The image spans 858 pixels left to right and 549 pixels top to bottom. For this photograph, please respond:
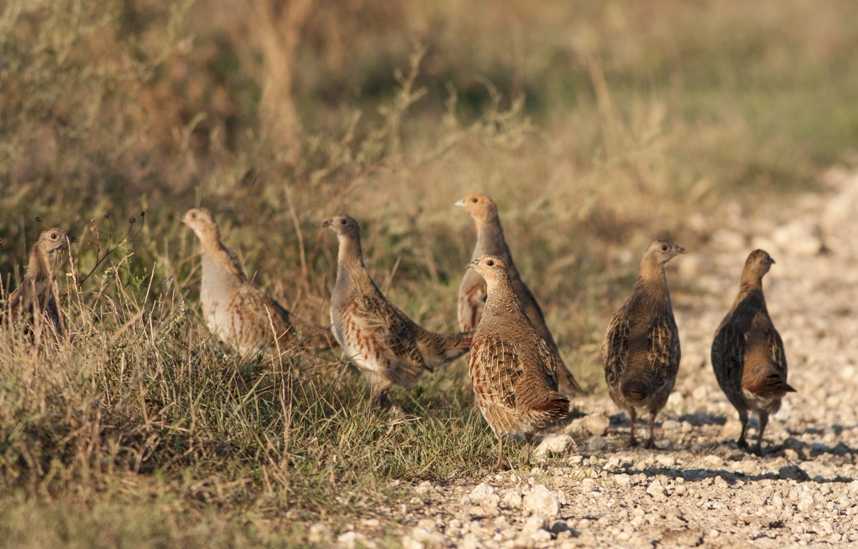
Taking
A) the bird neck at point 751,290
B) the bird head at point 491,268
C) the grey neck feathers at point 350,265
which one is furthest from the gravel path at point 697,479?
the grey neck feathers at point 350,265

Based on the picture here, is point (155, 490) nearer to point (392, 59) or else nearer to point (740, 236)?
point (740, 236)

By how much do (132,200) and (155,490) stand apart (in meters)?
4.11

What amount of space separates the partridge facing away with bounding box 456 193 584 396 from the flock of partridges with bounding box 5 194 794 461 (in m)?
0.02

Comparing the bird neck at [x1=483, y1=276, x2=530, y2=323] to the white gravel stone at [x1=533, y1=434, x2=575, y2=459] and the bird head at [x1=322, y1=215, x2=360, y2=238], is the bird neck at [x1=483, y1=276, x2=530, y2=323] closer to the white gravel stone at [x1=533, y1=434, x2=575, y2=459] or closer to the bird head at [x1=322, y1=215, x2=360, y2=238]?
the white gravel stone at [x1=533, y1=434, x2=575, y2=459]

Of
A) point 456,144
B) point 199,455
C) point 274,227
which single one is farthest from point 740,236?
point 199,455

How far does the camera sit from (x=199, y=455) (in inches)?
191

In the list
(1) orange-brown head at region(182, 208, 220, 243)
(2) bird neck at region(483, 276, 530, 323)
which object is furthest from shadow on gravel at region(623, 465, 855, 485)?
(1) orange-brown head at region(182, 208, 220, 243)

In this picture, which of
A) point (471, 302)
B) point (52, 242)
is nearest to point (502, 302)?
point (471, 302)

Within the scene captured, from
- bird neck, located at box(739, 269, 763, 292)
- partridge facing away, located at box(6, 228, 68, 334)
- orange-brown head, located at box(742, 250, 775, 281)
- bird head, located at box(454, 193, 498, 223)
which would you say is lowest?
partridge facing away, located at box(6, 228, 68, 334)

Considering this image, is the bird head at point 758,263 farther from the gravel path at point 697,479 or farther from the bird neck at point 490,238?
the bird neck at point 490,238

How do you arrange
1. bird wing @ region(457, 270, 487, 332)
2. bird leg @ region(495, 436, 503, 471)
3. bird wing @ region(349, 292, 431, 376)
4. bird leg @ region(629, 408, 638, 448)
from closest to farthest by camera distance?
bird leg @ region(495, 436, 503, 471) < bird wing @ region(349, 292, 431, 376) < bird leg @ region(629, 408, 638, 448) < bird wing @ region(457, 270, 487, 332)

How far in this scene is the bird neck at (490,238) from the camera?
7.56 metres

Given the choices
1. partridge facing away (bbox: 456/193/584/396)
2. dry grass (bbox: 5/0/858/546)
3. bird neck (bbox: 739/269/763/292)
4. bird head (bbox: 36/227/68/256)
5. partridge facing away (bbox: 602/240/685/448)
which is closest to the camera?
dry grass (bbox: 5/0/858/546)

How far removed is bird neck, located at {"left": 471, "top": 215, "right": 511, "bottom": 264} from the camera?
7.56 metres
